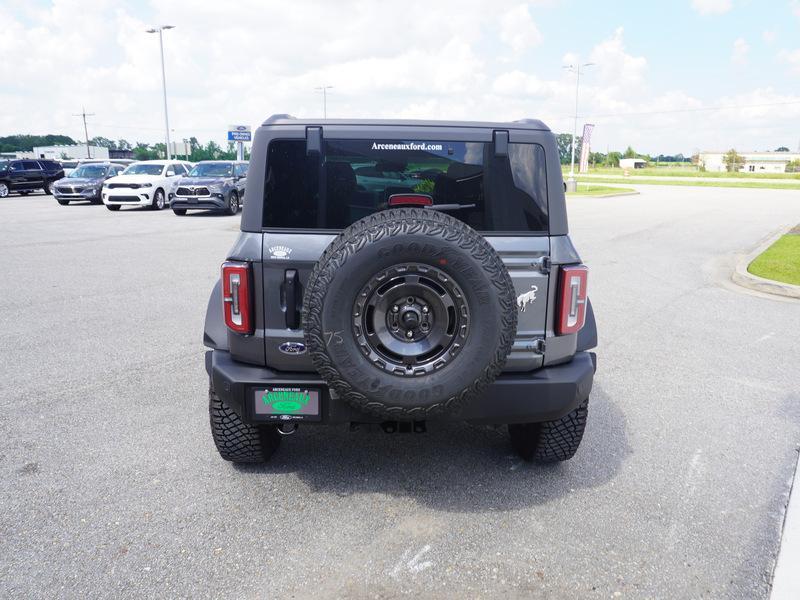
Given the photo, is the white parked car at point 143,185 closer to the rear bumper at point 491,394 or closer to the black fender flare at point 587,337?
the rear bumper at point 491,394

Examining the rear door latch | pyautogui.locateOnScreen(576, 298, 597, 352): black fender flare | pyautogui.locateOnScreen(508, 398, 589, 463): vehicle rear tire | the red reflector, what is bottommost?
pyautogui.locateOnScreen(508, 398, 589, 463): vehicle rear tire

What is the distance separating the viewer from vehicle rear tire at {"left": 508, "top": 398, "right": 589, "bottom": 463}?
379cm

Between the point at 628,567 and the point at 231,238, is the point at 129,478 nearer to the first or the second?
the point at 628,567

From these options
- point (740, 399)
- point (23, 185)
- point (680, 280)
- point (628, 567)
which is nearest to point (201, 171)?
point (23, 185)

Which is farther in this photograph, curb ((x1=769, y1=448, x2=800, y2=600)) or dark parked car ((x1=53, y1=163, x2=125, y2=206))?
dark parked car ((x1=53, y1=163, x2=125, y2=206))

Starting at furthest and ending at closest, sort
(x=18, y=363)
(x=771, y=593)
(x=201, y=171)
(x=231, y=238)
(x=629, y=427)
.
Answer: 1. (x=201, y=171)
2. (x=231, y=238)
3. (x=18, y=363)
4. (x=629, y=427)
5. (x=771, y=593)

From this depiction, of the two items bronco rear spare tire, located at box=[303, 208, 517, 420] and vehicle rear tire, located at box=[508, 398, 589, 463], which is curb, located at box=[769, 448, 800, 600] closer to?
vehicle rear tire, located at box=[508, 398, 589, 463]

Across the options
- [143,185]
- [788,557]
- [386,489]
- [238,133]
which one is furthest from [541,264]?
[238,133]

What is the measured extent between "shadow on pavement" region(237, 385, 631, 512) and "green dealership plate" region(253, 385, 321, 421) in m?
0.54

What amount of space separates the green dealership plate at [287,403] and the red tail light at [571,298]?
130 centimetres

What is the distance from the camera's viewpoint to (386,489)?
3.66 meters

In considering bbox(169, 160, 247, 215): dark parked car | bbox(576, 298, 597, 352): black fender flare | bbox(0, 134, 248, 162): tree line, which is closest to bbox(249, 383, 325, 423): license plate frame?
bbox(576, 298, 597, 352): black fender flare

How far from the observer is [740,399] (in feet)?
16.9

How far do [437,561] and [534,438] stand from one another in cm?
111
